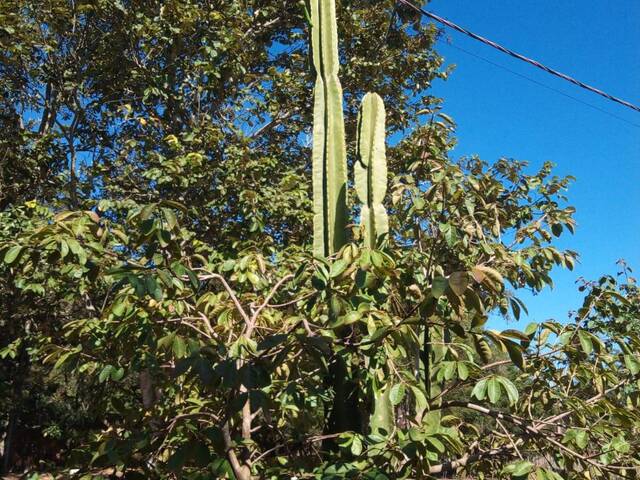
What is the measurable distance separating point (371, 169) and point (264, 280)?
0.84 m

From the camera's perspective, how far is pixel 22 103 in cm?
699

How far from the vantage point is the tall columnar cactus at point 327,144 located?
2.93 m

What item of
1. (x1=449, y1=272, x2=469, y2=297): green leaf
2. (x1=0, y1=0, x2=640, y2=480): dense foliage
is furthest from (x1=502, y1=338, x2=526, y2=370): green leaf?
(x1=449, y1=272, x2=469, y2=297): green leaf

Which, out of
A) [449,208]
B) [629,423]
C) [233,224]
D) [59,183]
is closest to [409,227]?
[449,208]

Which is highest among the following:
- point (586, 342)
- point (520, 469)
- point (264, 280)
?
point (264, 280)

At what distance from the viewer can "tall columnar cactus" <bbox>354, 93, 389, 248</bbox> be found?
9.37 ft

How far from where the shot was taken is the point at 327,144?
3121 mm

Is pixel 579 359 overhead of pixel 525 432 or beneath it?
overhead

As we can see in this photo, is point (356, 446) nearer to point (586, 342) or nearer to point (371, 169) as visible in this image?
point (586, 342)

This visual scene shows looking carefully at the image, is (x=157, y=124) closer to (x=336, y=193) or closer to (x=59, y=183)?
(x=59, y=183)

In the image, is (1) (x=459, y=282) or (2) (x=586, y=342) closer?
(1) (x=459, y=282)

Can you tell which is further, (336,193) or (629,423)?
(336,193)

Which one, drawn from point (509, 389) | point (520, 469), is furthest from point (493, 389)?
point (520, 469)

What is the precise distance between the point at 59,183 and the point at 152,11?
2.36m
